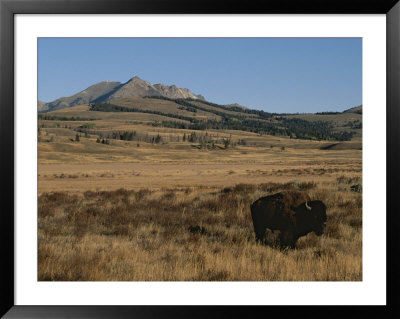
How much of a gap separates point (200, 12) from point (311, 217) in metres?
3.91

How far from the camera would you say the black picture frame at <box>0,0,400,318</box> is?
4.04 m

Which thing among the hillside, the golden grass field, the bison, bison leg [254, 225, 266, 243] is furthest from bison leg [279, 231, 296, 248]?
the hillside

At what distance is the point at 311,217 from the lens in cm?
629

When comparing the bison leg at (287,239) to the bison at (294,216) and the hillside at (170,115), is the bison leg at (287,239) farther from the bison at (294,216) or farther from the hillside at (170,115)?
the hillside at (170,115)

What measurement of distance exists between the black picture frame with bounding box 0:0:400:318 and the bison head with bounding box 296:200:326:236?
84.4 inches

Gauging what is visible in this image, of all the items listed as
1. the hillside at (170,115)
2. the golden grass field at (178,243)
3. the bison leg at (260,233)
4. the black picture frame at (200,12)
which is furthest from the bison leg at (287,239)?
the hillside at (170,115)

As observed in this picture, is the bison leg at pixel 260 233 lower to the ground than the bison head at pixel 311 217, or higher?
lower

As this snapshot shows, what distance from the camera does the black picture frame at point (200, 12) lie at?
13.2 ft

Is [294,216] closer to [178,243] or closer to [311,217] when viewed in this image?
[311,217]

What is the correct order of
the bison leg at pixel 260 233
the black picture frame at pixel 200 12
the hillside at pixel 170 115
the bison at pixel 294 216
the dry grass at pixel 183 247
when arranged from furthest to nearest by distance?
1. the hillside at pixel 170 115
2. the bison leg at pixel 260 233
3. the bison at pixel 294 216
4. the dry grass at pixel 183 247
5. the black picture frame at pixel 200 12

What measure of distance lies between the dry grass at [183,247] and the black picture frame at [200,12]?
60cm

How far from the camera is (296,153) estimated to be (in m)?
55.4

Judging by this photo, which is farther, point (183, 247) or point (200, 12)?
point (183, 247)

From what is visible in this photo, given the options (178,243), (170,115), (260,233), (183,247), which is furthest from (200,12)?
(170,115)
